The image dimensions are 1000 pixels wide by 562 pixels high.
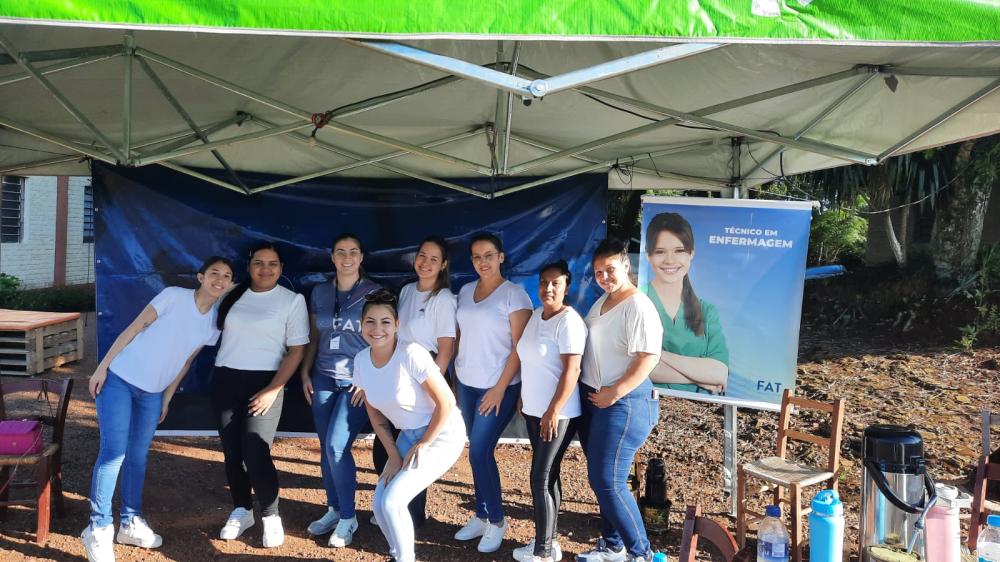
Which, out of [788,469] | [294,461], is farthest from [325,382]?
[788,469]

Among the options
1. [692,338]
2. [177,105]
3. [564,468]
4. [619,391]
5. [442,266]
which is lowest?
[564,468]

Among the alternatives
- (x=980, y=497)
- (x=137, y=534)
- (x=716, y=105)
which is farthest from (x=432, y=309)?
(x=980, y=497)

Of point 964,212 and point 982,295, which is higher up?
point 964,212

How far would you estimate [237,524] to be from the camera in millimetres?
3742

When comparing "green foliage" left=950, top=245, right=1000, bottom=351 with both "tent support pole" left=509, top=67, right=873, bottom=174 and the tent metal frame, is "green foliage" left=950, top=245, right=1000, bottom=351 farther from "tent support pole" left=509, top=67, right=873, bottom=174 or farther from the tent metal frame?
"tent support pole" left=509, top=67, right=873, bottom=174

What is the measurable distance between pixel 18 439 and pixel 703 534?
3.33m

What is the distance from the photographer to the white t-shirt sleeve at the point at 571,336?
126 inches

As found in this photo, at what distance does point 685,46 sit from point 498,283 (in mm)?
1759

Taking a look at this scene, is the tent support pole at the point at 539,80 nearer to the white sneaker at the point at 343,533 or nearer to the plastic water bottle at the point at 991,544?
the plastic water bottle at the point at 991,544

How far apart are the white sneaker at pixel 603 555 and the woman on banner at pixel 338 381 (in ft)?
3.96

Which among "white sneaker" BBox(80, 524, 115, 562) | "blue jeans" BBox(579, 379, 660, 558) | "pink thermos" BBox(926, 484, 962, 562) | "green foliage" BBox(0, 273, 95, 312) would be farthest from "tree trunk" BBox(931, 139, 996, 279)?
"green foliage" BBox(0, 273, 95, 312)

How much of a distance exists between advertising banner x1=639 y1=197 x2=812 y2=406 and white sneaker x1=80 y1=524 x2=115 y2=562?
9.70 ft

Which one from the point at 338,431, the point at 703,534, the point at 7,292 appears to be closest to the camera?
the point at 703,534

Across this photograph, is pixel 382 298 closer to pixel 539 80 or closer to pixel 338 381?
pixel 338 381
